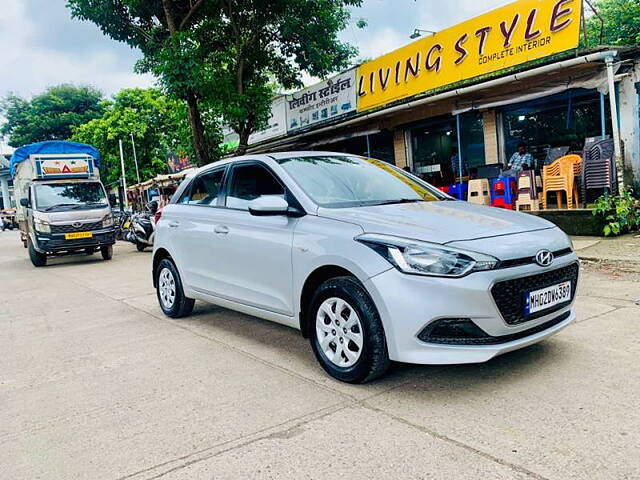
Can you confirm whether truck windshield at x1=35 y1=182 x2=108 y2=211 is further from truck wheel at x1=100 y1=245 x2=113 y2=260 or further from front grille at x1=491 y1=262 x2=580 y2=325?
front grille at x1=491 y1=262 x2=580 y2=325

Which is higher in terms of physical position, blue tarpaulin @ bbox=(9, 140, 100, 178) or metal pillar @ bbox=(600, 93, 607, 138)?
blue tarpaulin @ bbox=(9, 140, 100, 178)

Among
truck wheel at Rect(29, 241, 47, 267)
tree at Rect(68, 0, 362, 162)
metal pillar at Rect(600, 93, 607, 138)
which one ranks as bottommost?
truck wheel at Rect(29, 241, 47, 267)

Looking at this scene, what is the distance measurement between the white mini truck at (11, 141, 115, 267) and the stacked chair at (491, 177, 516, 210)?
8794 mm

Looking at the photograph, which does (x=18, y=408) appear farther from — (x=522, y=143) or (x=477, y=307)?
(x=522, y=143)

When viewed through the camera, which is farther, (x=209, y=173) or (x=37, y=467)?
(x=209, y=173)

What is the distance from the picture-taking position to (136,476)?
2.54m

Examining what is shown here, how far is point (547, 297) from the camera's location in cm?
335

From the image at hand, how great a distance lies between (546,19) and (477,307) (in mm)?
7997

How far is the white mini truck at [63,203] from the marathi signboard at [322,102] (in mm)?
5982

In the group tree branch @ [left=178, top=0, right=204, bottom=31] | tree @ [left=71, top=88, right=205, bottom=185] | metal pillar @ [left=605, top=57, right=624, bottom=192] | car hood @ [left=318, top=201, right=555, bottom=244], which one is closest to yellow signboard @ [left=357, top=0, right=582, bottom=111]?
metal pillar @ [left=605, top=57, right=624, bottom=192]

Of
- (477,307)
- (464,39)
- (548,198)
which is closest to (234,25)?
(464,39)

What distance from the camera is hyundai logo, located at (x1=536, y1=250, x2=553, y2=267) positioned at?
3.25m

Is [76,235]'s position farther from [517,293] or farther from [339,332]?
[517,293]

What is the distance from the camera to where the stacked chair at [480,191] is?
10727 mm
